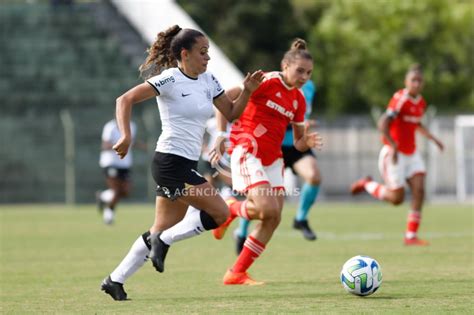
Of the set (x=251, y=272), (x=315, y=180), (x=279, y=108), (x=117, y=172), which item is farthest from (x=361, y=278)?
(x=117, y=172)

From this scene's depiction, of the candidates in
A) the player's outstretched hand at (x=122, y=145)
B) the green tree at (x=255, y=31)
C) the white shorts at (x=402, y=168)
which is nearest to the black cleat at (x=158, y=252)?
the player's outstretched hand at (x=122, y=145)

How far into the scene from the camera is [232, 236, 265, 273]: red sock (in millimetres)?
9680

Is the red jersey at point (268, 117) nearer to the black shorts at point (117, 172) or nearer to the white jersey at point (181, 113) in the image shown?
the white jersey at point (181, 113)

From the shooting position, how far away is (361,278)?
850 centimetres

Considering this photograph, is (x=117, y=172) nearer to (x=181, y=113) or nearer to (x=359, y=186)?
(x=359, y=186)

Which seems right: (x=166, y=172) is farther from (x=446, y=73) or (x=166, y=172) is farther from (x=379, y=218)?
(x=446, y=73)

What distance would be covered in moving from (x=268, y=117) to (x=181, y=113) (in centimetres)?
182

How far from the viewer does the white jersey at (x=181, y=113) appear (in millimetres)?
8578

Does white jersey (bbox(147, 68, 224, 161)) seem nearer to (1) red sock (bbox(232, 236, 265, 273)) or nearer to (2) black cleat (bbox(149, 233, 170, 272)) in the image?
(2) black cleat (bbox(149, 233, 170, 272))

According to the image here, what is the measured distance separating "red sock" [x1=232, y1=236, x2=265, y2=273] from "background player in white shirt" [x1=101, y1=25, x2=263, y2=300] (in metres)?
1.07

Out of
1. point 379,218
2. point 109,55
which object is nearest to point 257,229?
point 379,218

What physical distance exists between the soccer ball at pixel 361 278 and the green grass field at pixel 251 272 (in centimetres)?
9

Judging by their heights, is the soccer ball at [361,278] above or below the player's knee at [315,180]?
below

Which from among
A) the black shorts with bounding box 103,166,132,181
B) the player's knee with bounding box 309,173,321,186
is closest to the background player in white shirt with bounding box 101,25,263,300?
the player's knee with bounding box 309,173,321,186
